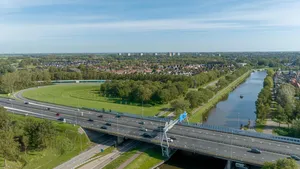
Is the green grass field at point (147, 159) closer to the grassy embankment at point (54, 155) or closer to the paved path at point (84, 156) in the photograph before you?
the paved path at point (84, 156)

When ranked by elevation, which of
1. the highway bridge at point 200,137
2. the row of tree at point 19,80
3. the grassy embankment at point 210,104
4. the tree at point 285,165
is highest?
the row of tree at point 19,80

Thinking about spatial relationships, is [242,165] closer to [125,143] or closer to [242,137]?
[242,137]

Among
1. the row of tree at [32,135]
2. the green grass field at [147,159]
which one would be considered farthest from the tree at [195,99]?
the row of tree at [32,135]

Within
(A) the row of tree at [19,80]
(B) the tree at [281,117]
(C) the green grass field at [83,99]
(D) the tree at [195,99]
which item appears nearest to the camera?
(B) the tree at [281,117]

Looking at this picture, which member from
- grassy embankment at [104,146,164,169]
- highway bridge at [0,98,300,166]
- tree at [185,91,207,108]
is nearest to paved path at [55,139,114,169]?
highway bridge at [0,98,300,166]

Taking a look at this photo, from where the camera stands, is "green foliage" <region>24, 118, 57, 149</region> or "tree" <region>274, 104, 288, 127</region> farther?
"tree" <region>274, 104, 288, 127</region>

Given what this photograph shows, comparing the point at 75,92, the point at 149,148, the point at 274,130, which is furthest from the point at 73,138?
the point at 75,92

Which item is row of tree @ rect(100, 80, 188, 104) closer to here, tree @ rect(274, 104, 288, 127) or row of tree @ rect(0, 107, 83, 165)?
tree @ rect(274, 104, 288, 127)
